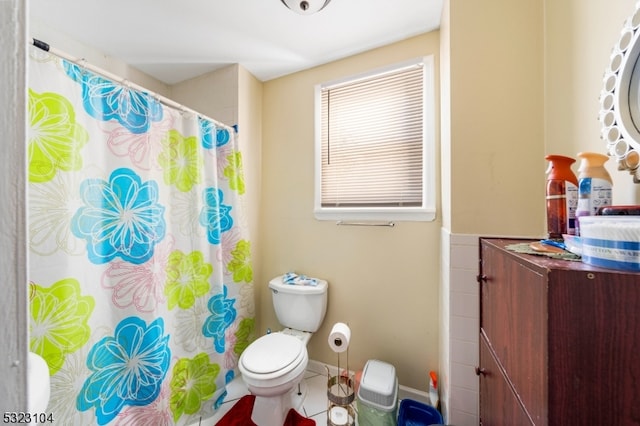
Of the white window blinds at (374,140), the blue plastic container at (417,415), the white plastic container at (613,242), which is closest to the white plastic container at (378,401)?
the blue plastic container at (417,415)

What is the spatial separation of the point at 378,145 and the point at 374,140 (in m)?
0.05

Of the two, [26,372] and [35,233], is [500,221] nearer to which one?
[26,372]

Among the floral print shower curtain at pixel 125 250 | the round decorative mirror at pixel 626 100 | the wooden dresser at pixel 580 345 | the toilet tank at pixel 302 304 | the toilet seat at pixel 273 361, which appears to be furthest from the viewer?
the toilet tank at pixel 302 304

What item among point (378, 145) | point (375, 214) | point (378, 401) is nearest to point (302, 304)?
point (378, 401)

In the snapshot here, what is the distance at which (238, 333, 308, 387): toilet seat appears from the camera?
116 cm

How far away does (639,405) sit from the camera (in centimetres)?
36

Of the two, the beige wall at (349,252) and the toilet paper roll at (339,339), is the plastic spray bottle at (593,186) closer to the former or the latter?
the beige wall at (349,252)

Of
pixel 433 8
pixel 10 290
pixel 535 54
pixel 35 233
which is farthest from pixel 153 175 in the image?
pixel 535 54

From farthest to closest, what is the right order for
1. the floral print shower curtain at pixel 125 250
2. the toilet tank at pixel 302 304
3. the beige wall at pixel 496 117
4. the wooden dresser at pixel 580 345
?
the toilet tank at pixel 302 304 → the beige wall at pixel 496 117 → the floral print shower curtain at pixel 125 250 → the wooden dresser at pixel 580 345

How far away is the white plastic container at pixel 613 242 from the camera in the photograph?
1.21 ft

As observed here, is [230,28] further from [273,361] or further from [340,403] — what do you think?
[340,403]

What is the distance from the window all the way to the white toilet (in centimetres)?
58

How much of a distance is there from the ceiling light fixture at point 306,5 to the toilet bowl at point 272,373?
5.95 ft

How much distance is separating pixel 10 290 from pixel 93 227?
98 centimetres
